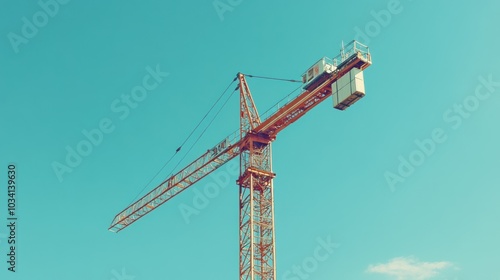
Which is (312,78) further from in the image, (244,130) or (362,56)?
(244,130)

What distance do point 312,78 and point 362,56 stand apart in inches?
168

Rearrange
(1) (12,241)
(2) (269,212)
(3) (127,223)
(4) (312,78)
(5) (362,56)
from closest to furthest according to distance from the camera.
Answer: (1) (12,241) → (5) (362,56) → (4) (312,78) → (2) (269,212) → (3) (127,223)

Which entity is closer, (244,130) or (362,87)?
(362,87)

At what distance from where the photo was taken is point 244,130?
169ft

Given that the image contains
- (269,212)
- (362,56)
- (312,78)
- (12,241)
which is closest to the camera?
(12,241)

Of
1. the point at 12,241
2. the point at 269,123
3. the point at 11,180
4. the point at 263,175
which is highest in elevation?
the point at 269,123

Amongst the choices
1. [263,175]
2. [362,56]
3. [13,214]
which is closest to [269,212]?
[263,175]

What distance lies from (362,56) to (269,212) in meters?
14.0

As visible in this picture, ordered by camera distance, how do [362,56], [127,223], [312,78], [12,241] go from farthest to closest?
[127,223], [312,78], [362,56], [12,241]

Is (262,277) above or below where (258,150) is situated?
below

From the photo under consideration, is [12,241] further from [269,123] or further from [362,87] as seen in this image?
[362,87]

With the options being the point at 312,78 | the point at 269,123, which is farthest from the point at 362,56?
the point at 269,123

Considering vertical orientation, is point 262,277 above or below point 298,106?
below

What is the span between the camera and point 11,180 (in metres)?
39.6
